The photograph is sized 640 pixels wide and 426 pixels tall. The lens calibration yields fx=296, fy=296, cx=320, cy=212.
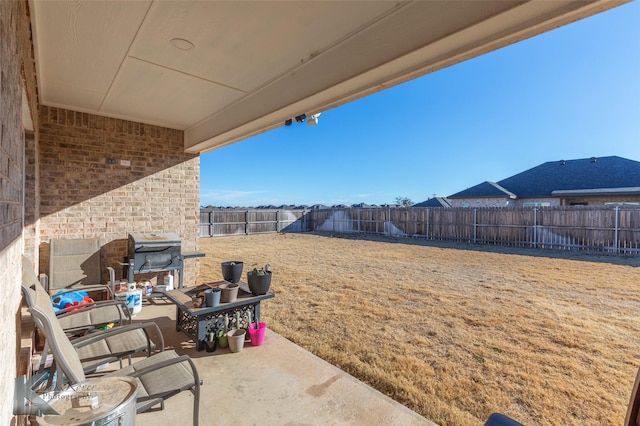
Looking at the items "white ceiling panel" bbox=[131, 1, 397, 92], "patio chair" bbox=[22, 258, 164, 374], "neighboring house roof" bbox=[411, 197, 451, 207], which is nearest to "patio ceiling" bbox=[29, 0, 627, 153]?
"white ceiling panel" bbox=[131, 1, 397, 92]

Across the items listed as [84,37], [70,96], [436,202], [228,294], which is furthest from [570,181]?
[70,96]

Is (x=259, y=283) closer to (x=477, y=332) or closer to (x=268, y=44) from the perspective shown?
(x=268, y=44)

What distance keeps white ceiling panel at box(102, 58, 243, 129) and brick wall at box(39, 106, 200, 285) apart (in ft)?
1.42

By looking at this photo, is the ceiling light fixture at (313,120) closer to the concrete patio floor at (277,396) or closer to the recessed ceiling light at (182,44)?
the recessed ceiling light at (182,44)

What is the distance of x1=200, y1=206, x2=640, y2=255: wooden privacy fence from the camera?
10.4m

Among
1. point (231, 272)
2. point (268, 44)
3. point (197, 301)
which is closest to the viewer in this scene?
point (268, 44)

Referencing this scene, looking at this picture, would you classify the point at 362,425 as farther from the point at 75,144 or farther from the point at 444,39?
the point at 75,144

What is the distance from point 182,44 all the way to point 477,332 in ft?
14.6

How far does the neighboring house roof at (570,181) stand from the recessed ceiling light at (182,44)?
64.0 feet

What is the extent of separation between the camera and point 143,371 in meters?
1.58

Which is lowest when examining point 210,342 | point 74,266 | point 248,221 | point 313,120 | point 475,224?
point 210,342

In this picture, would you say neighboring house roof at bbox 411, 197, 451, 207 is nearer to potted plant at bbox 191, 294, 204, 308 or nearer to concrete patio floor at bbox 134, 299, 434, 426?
concrete patio floor at bbox 134, 299, 434, 426

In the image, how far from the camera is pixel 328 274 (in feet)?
23.4

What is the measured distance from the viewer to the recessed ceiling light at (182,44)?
239 centimetres
